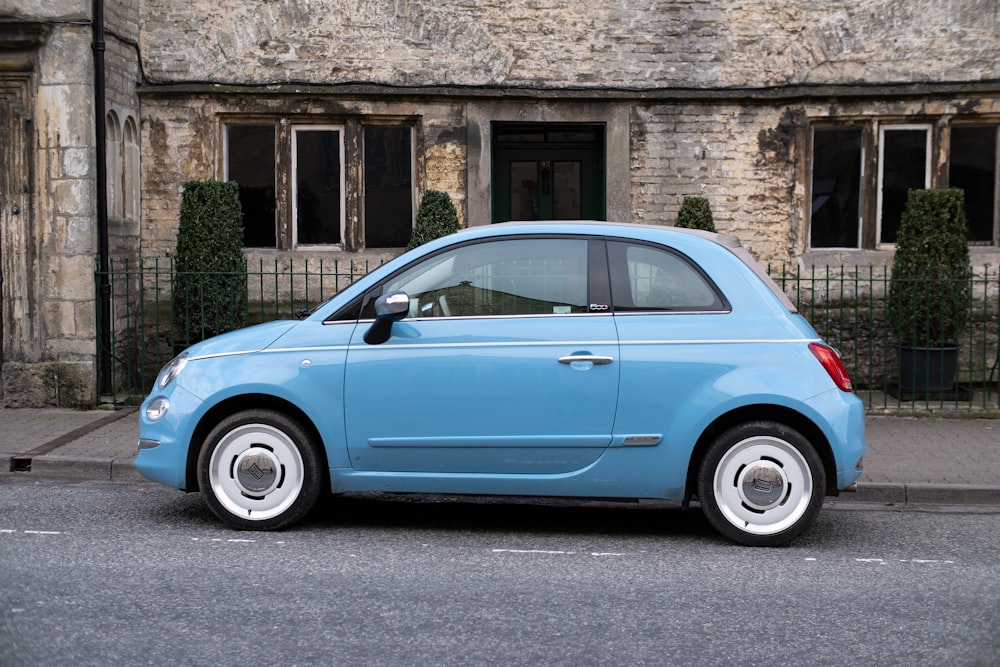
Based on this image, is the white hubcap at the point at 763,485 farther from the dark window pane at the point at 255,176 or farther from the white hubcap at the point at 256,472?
the dark window pane at the point at 255,176

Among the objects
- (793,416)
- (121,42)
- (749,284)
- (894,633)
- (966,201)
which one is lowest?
(894,633)

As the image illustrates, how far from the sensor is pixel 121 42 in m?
12.3

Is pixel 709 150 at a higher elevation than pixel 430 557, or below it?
higher

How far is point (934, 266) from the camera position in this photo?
464 inches

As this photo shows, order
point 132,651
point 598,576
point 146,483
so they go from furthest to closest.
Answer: point 146,483 → point 598,576 → point 132,651

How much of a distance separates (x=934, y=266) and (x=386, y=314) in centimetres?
700

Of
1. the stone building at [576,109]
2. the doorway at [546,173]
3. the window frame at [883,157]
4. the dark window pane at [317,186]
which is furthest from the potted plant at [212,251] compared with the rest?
the window frame at [883,157]

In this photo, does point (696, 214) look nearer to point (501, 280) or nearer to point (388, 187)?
point (388, 187)

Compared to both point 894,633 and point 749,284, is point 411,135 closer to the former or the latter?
point 749,284

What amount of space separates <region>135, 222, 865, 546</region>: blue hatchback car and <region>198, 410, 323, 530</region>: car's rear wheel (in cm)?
1

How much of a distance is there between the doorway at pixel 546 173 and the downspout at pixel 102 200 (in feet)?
14.1

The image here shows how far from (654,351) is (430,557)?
161 centimetres

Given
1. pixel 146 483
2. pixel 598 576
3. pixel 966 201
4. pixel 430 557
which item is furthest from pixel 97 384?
pixel 966 201

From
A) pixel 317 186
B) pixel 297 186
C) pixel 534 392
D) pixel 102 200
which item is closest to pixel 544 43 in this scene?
pixel 317 186
